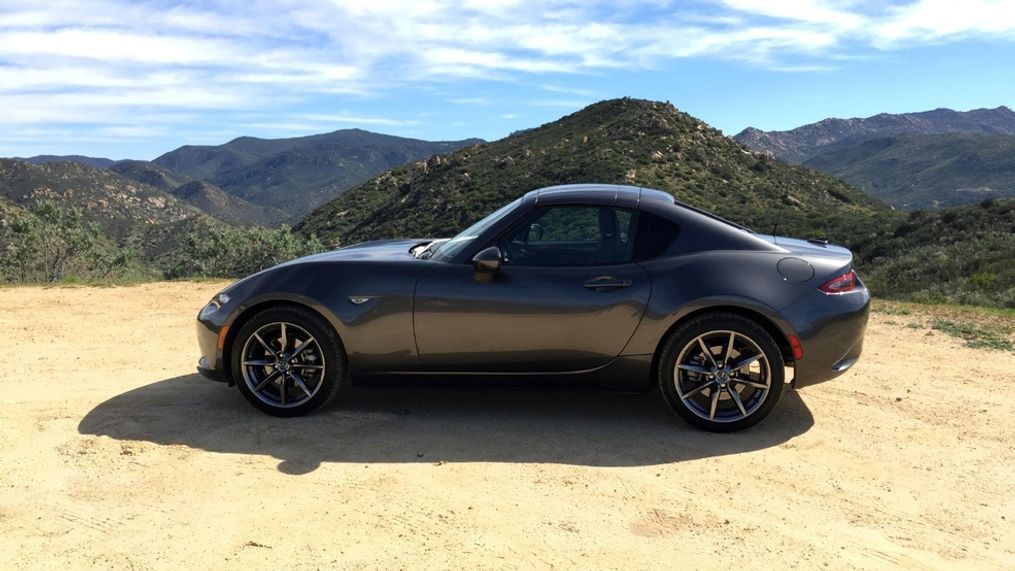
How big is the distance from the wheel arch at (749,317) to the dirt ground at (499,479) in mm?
538

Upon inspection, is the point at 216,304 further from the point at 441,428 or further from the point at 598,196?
the point at 598,196

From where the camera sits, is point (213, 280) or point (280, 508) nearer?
point (280, 508)

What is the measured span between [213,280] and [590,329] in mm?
9582

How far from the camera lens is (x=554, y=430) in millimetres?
4422

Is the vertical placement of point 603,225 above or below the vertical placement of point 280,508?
above

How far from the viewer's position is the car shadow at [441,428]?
160 inches

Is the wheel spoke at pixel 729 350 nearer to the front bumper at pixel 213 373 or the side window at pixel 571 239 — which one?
the side window at pixel 571 239

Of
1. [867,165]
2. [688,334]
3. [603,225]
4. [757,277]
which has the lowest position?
[688,334]

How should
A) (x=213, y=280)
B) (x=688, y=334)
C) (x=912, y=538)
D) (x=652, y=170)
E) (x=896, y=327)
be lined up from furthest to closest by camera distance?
(x=652, y=170) → (x=213, y=280) → (x=896, y=327) → (x=688, y=334) → (x=912, y=538)

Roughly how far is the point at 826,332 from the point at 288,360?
3.46 meters

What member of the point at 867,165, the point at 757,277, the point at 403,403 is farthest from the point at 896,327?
the point at 867,165

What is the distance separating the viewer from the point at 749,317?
432 centimetres

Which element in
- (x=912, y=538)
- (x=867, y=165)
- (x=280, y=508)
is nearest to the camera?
(x=912, y=538)

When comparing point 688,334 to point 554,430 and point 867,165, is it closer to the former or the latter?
point 554,430
